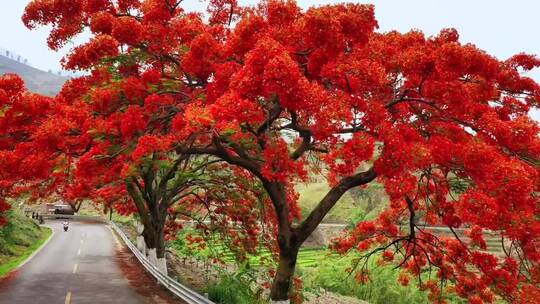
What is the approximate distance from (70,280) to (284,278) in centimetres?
1198

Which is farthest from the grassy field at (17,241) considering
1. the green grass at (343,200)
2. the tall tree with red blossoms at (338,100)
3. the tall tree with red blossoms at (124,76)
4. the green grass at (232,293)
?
the green grass at (343,200)

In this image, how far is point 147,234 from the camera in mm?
18703

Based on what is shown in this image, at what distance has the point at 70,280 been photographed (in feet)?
61.4

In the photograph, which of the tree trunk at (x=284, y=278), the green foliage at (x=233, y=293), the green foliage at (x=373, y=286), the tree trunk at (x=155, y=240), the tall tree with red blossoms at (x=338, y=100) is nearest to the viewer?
the tall tree with red blossoms at (x=338, y=100)

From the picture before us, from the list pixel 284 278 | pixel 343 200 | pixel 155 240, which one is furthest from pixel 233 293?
pixel 343 200

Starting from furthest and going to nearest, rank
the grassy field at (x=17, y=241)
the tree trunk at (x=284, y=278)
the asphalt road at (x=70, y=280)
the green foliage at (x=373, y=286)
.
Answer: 1. the grassy field at (x=17, y=241)
2. the green foliage at (x=373, y=286)
3. the asphalt road at (x=70, y=280)
4. the tree trunk at (x=284, y=278)

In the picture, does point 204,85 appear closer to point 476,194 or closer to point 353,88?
point 353,88

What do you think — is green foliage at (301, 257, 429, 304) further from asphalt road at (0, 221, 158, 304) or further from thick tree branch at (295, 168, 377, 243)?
thick tree branch at (295, 168, 377, 243)

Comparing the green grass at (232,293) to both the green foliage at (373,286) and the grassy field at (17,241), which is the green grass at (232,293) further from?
the grassy field at (17,241)

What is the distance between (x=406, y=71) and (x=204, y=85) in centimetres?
488

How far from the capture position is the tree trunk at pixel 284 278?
34.1 ft

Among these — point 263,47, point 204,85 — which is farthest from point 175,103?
point 263,47

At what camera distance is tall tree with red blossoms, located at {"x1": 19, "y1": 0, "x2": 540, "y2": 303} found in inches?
320

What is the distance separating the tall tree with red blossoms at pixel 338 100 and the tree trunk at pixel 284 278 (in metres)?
0.02
